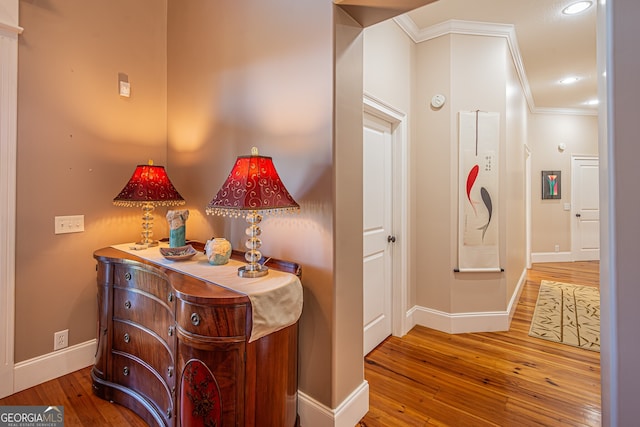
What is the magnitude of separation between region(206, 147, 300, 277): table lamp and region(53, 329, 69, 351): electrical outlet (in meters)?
1.61

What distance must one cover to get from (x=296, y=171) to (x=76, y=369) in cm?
218

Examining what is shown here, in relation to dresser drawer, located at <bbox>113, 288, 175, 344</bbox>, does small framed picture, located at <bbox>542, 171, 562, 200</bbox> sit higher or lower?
higher

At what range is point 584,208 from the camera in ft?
20.3

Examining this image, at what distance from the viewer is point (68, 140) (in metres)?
2.17

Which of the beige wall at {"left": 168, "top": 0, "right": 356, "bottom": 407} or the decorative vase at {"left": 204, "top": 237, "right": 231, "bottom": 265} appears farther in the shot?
Result: the decorative vase at {"left": 204, "top": 237, "right": 231, "bottom": 265}

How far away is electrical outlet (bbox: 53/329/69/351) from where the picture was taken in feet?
7.04

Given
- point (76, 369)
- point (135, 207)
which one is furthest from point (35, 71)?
point (76, 369)

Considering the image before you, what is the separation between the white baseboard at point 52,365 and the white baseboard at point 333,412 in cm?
171

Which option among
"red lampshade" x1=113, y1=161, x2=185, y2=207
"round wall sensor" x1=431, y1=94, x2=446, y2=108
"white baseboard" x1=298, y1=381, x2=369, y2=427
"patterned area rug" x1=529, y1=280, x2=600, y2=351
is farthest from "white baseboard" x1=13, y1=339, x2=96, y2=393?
"patterned area rug" x1=529, y1=280, x2=600, y2=351

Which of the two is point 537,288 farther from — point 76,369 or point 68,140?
point 68,140

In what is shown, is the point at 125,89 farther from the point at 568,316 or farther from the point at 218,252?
the point at 568,316

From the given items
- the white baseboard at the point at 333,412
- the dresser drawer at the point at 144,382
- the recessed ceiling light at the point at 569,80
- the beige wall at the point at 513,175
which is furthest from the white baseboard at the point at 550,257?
the dresser drawer at the point at 144,382

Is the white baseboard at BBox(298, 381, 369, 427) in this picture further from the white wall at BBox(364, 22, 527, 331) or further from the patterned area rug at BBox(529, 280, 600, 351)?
the patterned area rug at BBox(529, 280, 600, 351)

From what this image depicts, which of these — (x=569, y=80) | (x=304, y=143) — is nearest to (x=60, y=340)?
(x=304, y=143)
